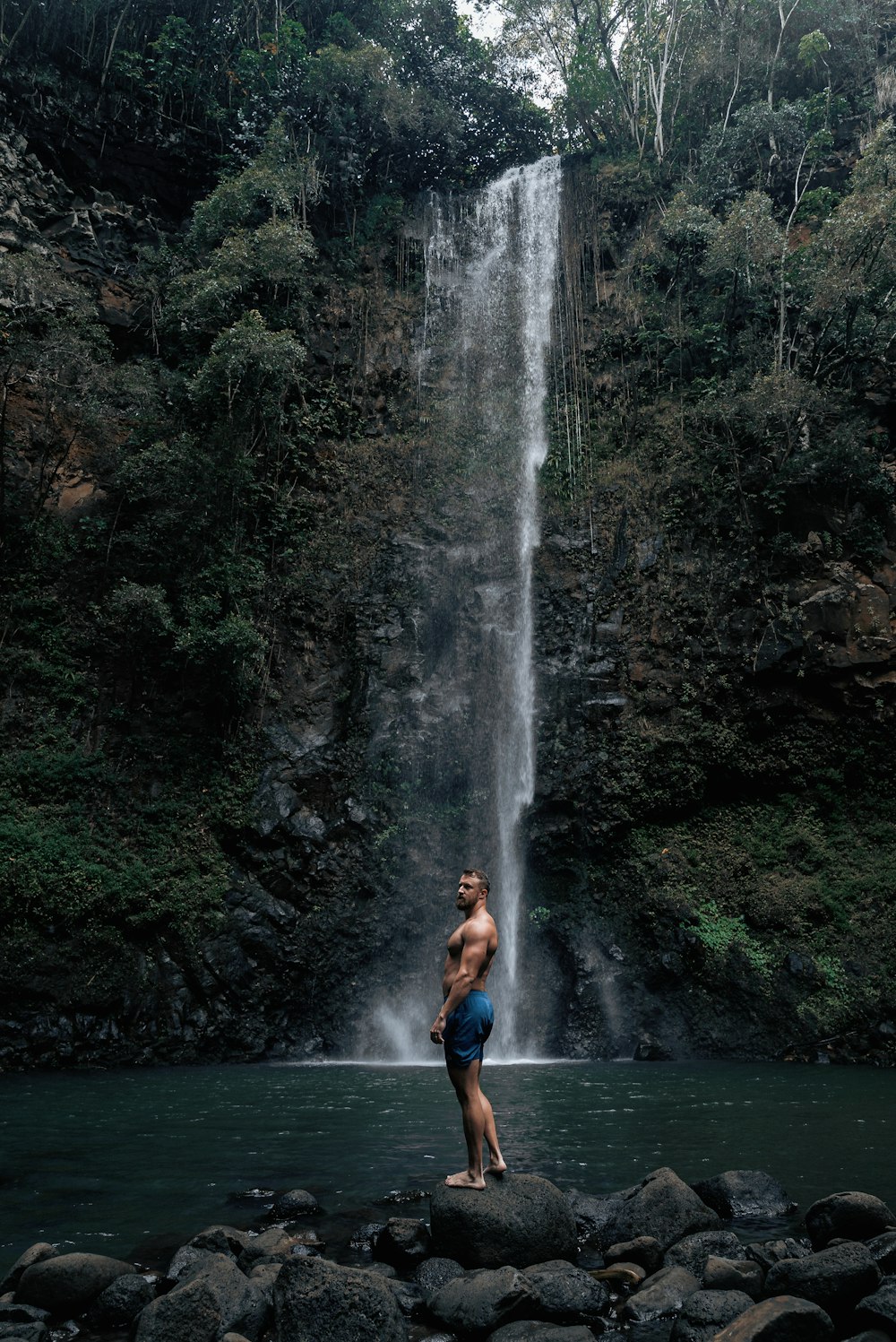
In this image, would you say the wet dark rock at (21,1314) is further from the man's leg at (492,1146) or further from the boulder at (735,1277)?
the boulder at (735,1277)

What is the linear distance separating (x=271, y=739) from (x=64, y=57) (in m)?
16.6

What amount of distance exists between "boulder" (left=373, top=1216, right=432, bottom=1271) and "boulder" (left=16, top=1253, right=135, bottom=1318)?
1259mm

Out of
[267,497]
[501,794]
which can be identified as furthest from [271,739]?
[267,497]

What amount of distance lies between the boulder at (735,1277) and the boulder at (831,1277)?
0.06 meters

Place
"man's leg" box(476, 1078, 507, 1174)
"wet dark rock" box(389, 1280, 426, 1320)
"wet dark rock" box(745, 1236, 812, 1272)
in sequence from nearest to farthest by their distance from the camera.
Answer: "wet dark rock" box(389, 1280, 426, 1320), "wet dark rock" box(745, 1236, 812, 1272), "man's leg" box(476, 1078, 507, 1174)

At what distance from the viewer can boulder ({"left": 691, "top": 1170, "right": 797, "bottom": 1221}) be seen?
210 inches

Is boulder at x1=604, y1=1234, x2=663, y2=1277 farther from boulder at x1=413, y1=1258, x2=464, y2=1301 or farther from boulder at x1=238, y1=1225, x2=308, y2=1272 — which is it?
boulder at x1=238, y1=1225, x2=308, y2=1272

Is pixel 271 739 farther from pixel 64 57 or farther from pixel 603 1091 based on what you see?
pixel 64 57

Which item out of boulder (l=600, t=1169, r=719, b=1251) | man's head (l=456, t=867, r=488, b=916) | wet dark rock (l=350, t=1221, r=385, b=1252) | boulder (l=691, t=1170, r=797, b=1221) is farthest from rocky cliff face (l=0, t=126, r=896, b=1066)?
man's head (l=456, t=867, r=488, b=916)

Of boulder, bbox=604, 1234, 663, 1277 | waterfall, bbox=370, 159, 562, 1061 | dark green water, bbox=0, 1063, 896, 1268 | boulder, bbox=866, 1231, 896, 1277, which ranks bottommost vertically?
dark green water, bbox=0, 1063, 896, 1268

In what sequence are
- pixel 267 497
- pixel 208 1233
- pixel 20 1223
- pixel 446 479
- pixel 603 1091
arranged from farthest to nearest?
pixel 446 479
pixel 267 497
pixel 603 1091
pixel 20 1223
pixel 208 1233

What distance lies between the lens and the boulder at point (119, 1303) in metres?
3.95

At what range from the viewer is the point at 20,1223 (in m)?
5.20

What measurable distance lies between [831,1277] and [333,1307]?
6.82 feet
